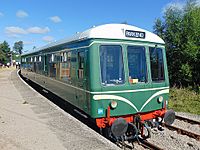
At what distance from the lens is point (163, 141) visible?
8023 mm

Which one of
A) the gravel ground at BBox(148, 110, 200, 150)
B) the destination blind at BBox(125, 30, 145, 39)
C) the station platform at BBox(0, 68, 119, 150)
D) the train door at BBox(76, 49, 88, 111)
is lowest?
the gravel ground at BBox(148, 110, 200, 150)

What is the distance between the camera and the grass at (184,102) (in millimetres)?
13398

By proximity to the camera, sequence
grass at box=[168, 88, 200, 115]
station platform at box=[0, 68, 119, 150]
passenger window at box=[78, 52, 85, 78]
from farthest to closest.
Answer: grass at box=[168, 88, 200, 115]
passenger window at box=[78, 52, 85, 78]
station platform at box=[0, 68, 119, 150]

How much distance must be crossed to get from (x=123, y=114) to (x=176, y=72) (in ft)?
68.1

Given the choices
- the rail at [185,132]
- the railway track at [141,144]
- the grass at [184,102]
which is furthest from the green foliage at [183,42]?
the railway track at [141,144]

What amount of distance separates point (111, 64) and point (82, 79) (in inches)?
40.6

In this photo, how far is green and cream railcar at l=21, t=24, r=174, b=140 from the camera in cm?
688

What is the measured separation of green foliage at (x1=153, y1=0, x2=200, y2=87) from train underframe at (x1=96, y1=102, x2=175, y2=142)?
16.3 m

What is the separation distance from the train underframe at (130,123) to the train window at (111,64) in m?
0.78

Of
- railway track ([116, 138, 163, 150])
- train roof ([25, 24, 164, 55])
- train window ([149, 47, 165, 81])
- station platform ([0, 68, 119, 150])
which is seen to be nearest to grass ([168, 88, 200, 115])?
train window ([149, 47, 165, 81])

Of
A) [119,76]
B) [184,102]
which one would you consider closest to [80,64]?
[119,76]

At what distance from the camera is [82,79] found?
7.54 metres

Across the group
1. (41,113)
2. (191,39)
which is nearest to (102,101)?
(41,113)

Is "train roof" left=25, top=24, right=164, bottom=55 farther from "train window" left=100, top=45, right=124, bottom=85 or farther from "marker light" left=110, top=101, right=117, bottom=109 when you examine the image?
"marker light" left=110, top=101, right=117, bottom=109
